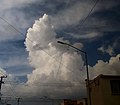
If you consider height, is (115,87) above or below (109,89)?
above

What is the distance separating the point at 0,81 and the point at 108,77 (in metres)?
35.2

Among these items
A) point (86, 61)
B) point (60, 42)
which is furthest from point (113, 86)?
point (60, 42)

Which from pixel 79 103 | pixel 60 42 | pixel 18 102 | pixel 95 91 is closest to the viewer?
pixel 60 42

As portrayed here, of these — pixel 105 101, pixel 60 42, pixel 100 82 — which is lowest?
pixel 105 101

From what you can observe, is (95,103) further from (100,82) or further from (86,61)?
(86,61)

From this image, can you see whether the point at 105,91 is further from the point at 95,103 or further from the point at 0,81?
the point at 0,81

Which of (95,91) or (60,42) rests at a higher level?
(60,42)

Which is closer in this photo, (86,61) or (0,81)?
(86,61)

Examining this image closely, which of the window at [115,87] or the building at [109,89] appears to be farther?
the window at [115,87]

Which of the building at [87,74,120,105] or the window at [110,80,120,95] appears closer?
the building at [87,74,120,105]

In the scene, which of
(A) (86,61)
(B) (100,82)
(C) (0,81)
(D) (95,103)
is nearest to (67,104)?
(C) (0,81)

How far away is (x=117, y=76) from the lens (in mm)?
33219

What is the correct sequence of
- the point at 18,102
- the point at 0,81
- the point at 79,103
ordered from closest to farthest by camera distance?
the point at 79,103
the point at 0,81
the point at 18,102

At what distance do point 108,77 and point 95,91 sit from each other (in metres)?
3.88
